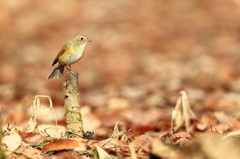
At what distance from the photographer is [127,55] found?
11531 mm

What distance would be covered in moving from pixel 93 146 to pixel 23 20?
1276cm

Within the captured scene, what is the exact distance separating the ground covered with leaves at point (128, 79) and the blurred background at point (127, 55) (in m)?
0.03

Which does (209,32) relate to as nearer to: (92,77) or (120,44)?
(120,44)

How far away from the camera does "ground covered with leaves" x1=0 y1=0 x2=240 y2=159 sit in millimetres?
2674

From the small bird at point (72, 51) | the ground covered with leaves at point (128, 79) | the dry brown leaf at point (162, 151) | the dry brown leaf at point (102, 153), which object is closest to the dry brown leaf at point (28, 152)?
the ground covered with leaves at point (128, 79)

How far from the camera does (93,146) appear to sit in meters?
2.70

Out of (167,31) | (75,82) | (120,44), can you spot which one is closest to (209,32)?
(167,31)

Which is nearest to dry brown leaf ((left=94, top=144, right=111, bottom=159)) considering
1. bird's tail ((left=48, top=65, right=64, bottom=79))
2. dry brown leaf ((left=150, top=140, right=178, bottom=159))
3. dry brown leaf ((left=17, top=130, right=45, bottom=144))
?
dry brown leaf ((left=150, top=140, right=178, bottom=159))

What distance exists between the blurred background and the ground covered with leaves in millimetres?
31

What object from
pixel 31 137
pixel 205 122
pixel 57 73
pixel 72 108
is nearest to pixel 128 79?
pixel 57 73

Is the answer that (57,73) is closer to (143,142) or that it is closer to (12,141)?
(12,141)

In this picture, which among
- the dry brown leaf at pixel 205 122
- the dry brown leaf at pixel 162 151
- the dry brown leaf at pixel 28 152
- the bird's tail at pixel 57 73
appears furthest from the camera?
the bird's tail at pixel 57 73

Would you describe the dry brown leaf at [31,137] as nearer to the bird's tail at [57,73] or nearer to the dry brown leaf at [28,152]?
the dry brown leaf at [28,152]

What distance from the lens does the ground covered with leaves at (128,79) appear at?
8.77 feet
